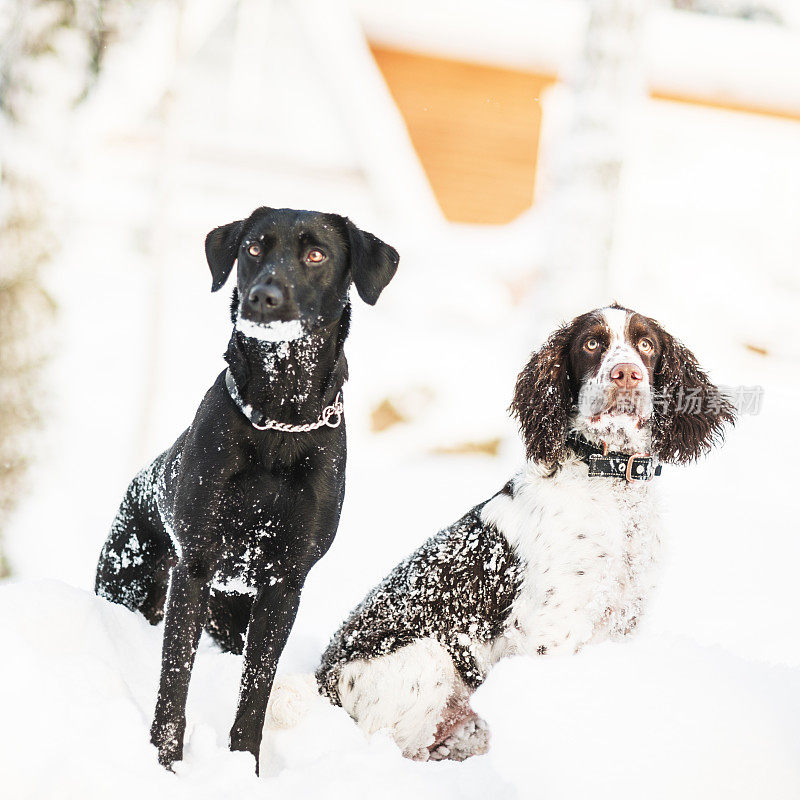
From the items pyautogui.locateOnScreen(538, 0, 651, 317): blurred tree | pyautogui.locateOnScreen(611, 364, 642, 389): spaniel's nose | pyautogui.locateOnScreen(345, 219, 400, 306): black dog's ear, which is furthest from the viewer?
pyautogui.locateOnScreen(538, 0, 651, 317): blurred tree

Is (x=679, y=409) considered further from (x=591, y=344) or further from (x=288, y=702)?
(x=288, y=702)

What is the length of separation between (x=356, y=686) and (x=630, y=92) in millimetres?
5069

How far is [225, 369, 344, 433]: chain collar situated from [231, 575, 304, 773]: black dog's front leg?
0.47 m

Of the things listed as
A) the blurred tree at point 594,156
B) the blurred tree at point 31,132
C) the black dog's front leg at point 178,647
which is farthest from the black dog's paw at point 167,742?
the blurred tree at point 594,156

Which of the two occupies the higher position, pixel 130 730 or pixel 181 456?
pixel 181 456

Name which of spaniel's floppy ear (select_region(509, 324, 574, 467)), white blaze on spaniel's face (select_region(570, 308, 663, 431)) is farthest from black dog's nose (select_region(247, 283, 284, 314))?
white blaze on spaniel's face (select_region(570, 308, 663, 431))

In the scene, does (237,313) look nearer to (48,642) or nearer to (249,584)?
(249,584)

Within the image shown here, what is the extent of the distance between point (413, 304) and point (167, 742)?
24.6ft

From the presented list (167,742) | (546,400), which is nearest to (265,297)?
(546,400)

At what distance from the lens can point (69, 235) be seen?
5.47m

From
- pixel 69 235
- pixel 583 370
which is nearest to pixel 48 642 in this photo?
pixel 583 370

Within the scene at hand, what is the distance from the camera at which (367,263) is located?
2902 mm

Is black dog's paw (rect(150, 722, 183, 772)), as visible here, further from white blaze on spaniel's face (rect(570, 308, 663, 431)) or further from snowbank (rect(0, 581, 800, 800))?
white blaze on spaniel's face (rect(570, 308, 663, 431))

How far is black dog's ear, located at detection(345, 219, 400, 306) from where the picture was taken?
2887mm
